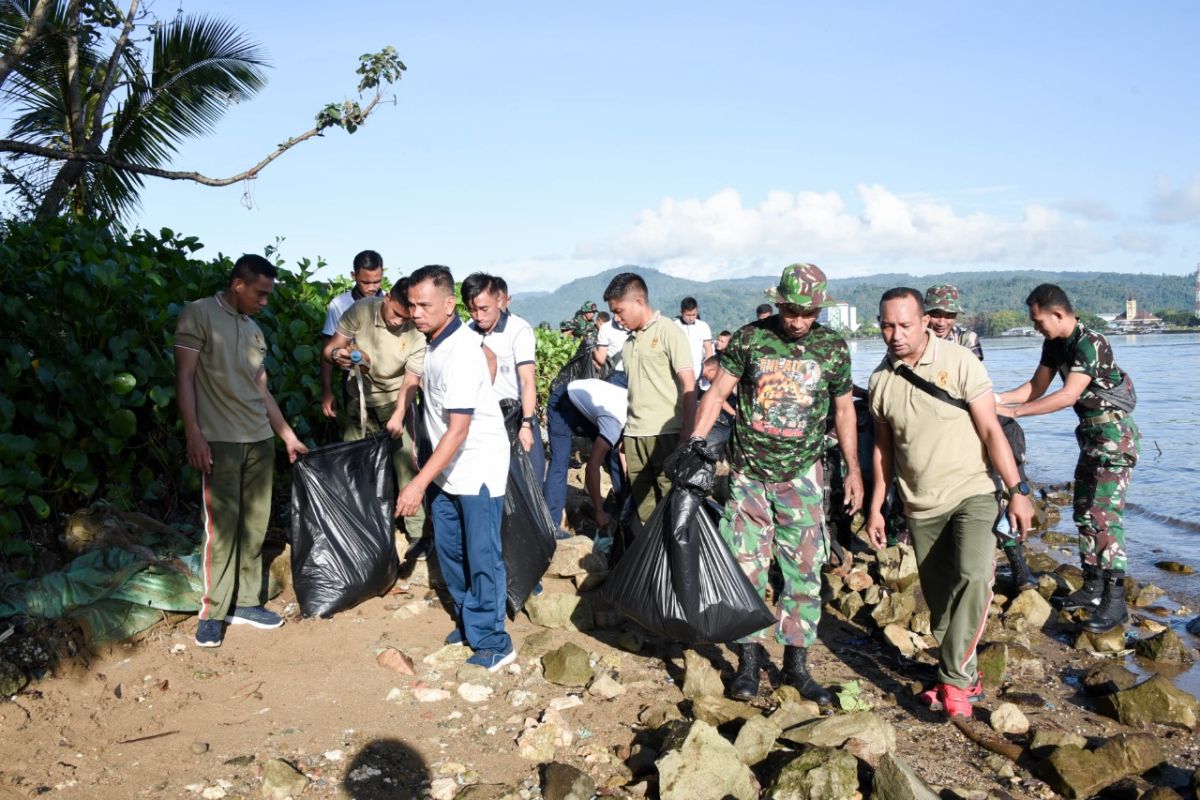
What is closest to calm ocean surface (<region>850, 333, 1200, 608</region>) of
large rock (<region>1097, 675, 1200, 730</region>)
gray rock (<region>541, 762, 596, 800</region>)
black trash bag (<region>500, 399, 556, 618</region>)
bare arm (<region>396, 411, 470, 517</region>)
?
large rock (<region>1097, 675, 1200, 730</region>)

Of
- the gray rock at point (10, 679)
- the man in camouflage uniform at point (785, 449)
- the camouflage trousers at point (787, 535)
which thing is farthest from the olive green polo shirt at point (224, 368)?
the camouflage trousers at point (787, 535)

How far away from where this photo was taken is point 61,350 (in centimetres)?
464

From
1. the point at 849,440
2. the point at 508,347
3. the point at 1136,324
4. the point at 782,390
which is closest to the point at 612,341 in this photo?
the point at 508,347

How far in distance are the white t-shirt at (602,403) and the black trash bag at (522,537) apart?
126 cm

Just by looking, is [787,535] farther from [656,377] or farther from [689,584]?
[656,377]

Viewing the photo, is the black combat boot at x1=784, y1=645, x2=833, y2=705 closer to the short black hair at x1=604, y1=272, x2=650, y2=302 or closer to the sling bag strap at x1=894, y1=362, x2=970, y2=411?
the sling bag strap at x1=894, y1=362, x2=970, y2=411

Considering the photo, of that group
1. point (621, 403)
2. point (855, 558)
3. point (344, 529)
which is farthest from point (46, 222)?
point (855, 558)

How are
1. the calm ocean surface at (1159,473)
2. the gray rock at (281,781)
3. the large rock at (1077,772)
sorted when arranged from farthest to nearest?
the calm ocean surface at (1159,473) < the large rock at (1077,772) < the gray rock at (281,781)

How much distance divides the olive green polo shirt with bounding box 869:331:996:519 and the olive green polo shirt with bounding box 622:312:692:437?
1.35 m

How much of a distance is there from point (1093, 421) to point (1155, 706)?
1.64 m

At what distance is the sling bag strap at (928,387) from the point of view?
3734 mm

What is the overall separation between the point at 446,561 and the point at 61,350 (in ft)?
7.36

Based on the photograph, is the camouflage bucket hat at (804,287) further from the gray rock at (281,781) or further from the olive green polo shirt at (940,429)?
the gray rock at (281,781)

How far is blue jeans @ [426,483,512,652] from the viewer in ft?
13.4
